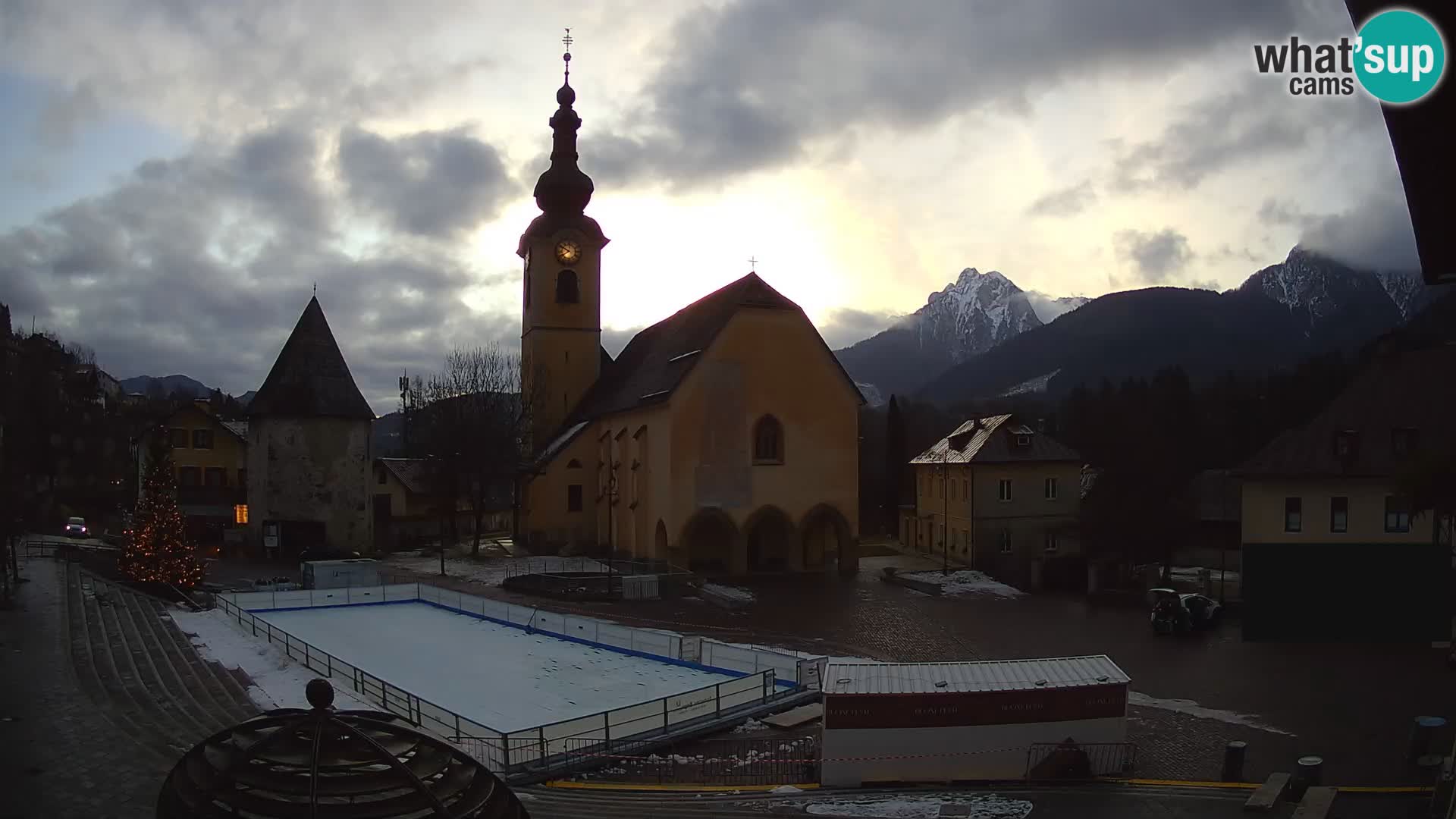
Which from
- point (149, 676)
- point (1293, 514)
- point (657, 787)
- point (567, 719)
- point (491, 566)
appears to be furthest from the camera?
point (491, 566)

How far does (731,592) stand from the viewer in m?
32.8

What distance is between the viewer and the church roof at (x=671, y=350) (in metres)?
40.4

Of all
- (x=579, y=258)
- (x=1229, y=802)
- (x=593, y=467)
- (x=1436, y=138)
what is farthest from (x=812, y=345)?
(x=1436, y=138)

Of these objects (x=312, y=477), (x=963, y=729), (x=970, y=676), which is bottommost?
(x=963, y=729)

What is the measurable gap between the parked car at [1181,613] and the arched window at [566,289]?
114 feet

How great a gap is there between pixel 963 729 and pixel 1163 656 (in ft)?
35.2

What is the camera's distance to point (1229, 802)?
12648 millimetres

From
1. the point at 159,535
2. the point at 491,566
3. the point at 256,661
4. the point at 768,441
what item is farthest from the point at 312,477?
the point at 256,661

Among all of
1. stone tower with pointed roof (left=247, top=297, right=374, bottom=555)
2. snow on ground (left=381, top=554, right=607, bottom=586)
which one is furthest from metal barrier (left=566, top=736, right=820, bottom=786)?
stone tower with pointed roof (left=247, top=297, right=374, bottom=555)

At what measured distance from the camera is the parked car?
85.9 ft

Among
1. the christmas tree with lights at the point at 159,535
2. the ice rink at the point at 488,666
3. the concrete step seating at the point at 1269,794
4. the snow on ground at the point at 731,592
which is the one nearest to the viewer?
the concrete step seating at the point at 1269,794

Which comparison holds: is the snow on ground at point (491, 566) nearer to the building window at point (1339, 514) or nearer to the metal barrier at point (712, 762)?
the metal barrier at point (712, 762)

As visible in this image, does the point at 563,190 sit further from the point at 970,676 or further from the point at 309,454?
the point at 970,676

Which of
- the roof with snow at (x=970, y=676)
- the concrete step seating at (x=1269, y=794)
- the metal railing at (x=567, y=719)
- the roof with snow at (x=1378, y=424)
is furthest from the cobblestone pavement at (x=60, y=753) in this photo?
the roof with snow at (x=1378, y=424)
